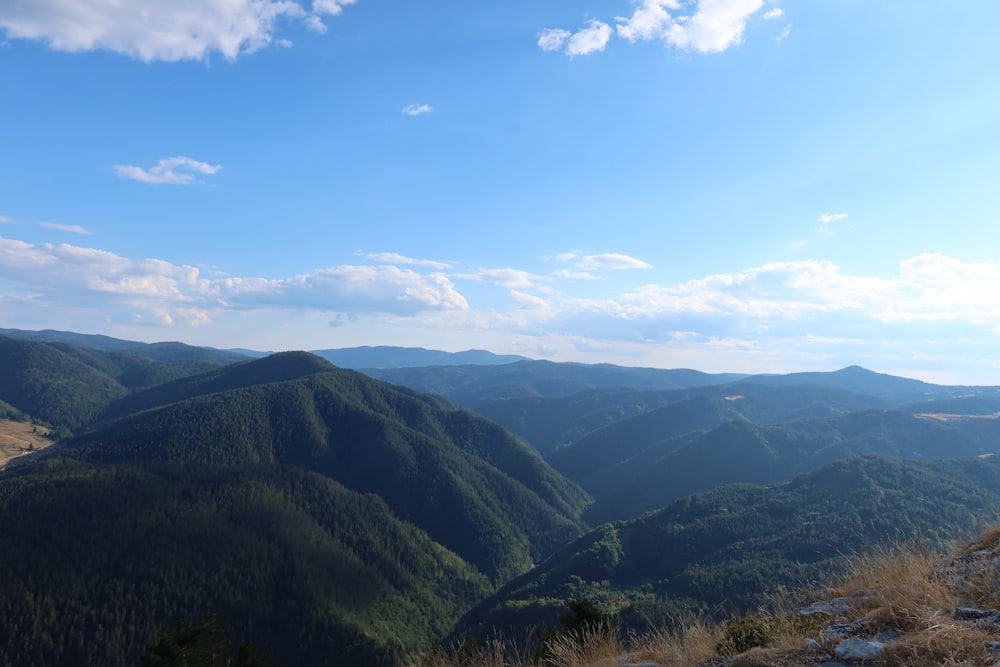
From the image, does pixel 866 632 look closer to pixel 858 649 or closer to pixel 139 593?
pixel 858 649

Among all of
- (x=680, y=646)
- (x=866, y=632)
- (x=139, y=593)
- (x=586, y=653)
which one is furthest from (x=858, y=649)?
(x=139, y=593)

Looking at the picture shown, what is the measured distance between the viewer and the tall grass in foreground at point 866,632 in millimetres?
7640

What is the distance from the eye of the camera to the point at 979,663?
7.11 metres

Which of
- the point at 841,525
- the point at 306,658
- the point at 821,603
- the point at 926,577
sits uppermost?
the point at 926,577

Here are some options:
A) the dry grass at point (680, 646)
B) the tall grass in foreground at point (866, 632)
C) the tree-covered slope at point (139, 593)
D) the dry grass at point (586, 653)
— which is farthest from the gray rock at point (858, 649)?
the tree-covered slope at point (139, 593)

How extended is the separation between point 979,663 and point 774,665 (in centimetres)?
259

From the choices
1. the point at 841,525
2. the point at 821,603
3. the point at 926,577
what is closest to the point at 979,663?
the point at 926,577

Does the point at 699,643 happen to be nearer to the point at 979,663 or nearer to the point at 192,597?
the point at 979,663

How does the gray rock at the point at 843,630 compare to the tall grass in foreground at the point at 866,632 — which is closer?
the tall grass in foreground at the point at 866,632

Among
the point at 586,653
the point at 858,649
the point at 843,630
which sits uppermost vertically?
the point at 858,649

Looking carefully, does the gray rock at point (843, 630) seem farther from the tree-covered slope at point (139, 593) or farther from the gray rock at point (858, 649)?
the tree-covered slope at point (139, 593)

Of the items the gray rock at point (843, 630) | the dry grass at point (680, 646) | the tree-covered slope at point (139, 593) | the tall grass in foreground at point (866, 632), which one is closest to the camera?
the tall grass in foreground at point (866, 632)

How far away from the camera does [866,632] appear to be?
9.02 m

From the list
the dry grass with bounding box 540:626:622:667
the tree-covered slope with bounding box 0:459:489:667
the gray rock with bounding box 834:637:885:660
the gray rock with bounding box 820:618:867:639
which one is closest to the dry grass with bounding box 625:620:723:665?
the dry grass with bounding box 540:626:622:667
